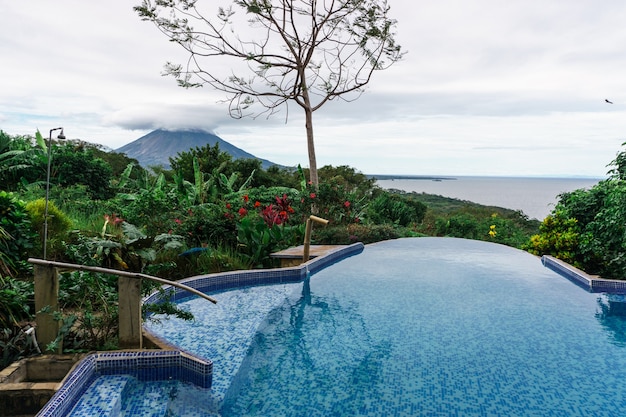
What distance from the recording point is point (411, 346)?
4.38m

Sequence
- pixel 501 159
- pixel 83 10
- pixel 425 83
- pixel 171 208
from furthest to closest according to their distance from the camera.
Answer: pixel 501 159
pixel 425 83
pixel 83 10
pixel 171 208

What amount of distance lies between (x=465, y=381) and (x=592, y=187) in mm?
5783

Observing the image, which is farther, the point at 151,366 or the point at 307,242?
the point at 307,242

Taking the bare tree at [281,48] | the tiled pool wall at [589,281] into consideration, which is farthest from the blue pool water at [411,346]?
the bare tree at [281,48]

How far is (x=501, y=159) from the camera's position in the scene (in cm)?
3669

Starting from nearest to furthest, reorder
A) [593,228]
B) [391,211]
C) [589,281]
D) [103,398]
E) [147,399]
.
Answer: [103,398] < [147,399] < [589,281] < [593,228] < [391,211]

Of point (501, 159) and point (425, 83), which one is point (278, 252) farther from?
point (501, 159)

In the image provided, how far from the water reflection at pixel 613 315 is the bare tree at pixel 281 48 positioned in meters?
6.69

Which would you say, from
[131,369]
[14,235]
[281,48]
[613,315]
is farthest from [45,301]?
[281,48]

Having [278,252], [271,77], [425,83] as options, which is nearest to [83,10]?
[271,77]

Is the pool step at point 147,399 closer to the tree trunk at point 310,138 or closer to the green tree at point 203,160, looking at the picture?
the tree trunk at point 310,138

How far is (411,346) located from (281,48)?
356 inches

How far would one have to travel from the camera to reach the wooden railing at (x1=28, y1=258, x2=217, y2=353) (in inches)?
129

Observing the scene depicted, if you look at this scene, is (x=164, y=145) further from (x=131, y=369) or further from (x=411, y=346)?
(x=131, y=369)
